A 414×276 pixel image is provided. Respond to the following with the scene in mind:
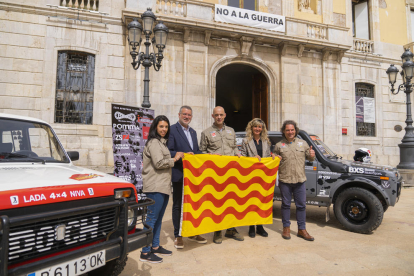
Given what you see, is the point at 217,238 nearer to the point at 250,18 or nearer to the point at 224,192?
the point at 224,192

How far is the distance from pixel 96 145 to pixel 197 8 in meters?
7.34

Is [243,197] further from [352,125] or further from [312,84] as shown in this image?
[352,125]

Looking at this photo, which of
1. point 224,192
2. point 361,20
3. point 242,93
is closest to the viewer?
point 224,192

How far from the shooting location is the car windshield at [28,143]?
3203mm

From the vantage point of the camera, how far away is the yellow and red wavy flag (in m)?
4.03

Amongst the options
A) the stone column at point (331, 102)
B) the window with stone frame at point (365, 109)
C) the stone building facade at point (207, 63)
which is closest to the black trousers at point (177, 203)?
the stone building facade at point (207, 63)

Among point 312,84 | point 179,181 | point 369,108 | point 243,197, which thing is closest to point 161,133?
point 179,181

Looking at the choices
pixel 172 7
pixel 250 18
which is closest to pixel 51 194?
pixel 172 7

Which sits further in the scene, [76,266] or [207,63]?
[207,63]

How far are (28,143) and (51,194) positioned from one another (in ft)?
5.90

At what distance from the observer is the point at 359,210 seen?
5.02 m

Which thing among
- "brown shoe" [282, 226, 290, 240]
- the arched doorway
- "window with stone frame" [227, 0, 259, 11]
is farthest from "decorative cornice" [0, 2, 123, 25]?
"brown shoe" [282, 226, 290, 240]

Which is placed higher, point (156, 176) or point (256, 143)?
point (256, 143)

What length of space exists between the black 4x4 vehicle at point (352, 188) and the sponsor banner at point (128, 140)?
356cm
